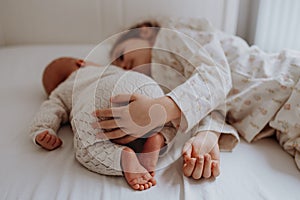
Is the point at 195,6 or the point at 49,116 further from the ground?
the point at 195,6

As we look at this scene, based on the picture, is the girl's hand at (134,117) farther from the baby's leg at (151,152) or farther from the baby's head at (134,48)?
the baby's head at (134,48)

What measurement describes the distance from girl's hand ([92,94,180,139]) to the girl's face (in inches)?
15.0

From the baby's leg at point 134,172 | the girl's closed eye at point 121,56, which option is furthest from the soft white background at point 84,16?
the baby's leg at point 134,172

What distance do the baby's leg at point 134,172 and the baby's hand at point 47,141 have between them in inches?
8.1

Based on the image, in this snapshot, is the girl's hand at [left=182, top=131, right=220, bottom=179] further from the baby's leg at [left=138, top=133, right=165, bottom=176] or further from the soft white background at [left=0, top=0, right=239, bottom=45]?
the soft white background at [left=0, top=0, right=239, bottom=45]

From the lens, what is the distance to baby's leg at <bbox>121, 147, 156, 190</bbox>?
739 mm

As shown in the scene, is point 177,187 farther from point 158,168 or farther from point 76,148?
point 76,148

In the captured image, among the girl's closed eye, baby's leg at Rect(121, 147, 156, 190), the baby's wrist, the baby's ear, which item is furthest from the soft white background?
baby's leg at Rect(121, 147, 156, 190)

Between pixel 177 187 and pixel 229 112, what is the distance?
1.11 ft

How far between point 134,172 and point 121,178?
0.13 feet

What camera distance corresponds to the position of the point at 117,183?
75 centimetres

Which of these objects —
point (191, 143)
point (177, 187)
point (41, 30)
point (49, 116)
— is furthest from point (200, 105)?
point (41, 30)

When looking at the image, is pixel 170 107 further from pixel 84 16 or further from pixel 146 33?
pixel 84 16

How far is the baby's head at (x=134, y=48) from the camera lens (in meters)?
1.23
